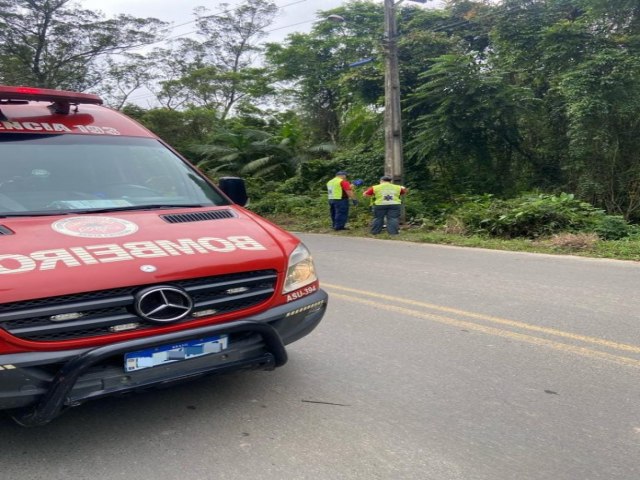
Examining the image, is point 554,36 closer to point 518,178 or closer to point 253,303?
point 518,178

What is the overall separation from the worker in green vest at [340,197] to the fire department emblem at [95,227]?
11.0 m

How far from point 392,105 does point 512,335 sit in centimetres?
1037

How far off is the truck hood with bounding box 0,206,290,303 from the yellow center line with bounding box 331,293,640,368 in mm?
2350

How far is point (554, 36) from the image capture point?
50.0ft

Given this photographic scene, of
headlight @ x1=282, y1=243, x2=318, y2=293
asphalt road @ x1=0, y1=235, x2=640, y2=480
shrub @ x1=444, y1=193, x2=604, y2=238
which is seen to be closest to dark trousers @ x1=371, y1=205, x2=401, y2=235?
shrub @ x1=444, y1=193, x2=604, y2=238

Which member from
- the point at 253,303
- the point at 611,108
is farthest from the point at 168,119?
the point at 253,303

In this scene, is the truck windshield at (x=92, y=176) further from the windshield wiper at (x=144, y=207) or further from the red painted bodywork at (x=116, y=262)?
the red painted bodywork at (x=116, y=262)

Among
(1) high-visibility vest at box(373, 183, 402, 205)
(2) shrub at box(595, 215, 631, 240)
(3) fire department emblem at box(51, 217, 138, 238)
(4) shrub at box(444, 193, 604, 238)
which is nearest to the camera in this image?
(3) fire department emblem at box(51, 217, 138, 238)

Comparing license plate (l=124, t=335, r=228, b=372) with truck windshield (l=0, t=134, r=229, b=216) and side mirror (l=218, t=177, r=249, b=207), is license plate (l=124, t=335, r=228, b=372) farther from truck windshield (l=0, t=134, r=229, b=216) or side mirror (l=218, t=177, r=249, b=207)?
side mirror (l=218, t=177, r=249, b=207)

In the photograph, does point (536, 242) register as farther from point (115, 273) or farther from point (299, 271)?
point (115, 273)

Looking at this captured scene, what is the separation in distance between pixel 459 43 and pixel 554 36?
4.09 m

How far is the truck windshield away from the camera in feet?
12.0

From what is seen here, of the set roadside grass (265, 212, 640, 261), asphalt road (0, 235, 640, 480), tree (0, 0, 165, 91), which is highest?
tree (0, 0, 165, 91)

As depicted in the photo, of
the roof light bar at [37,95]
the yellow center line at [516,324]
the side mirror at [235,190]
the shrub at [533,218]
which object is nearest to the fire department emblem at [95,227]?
the side mirror at [235,190]
